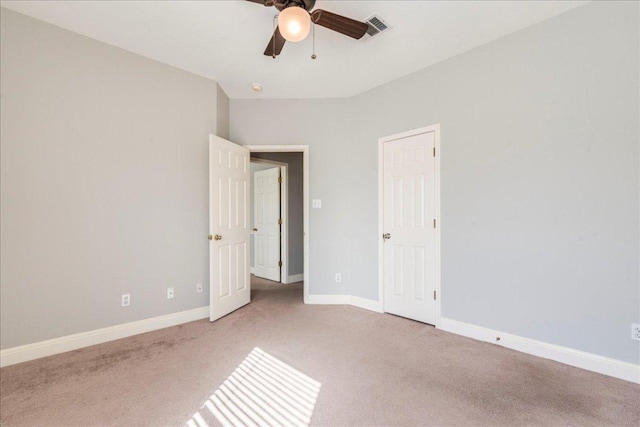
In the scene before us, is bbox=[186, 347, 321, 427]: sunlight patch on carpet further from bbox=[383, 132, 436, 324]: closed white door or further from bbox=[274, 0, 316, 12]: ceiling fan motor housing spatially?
bbox=[274, 0, 316, 12]: ceiling fan motor housing

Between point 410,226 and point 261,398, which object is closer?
point 261,398

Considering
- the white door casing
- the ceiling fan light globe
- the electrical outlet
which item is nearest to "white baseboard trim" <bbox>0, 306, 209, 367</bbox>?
the white door casing

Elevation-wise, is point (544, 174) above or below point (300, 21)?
below

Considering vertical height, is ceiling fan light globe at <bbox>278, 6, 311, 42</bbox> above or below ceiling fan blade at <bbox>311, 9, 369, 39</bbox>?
below

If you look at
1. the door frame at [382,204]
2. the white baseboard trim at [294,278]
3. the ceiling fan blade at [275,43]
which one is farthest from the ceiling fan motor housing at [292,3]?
the white baseboard trim at [294,278]

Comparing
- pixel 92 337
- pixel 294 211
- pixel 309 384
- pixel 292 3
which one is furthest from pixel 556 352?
pixel 92 337

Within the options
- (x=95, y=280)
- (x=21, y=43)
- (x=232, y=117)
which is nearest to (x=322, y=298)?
(x=95, y=280)

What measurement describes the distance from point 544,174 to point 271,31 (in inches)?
103

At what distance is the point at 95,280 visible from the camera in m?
2.56

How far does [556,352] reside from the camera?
87.0 inches

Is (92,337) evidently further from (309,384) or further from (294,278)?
(294,278)

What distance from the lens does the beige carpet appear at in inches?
63.2

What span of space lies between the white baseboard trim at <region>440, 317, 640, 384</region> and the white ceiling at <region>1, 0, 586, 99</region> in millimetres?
2666

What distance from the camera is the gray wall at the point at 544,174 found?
199cm
